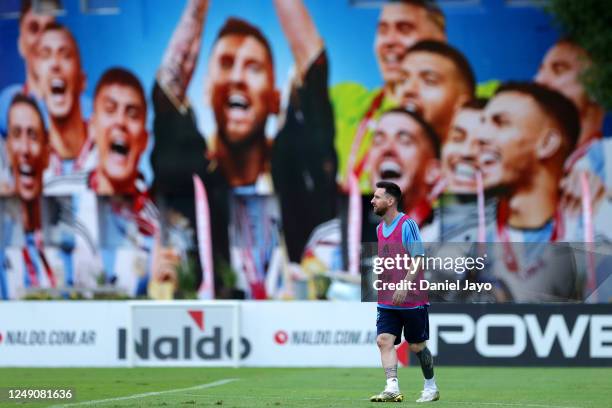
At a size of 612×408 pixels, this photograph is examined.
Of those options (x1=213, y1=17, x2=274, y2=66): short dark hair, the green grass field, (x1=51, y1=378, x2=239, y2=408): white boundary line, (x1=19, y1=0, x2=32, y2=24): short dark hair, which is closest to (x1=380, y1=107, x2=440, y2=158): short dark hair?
(x1=213, y1=17, x2=274, y2=66): short dark hair

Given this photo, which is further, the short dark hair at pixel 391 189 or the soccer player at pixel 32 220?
the soccer player at pixel 32 220

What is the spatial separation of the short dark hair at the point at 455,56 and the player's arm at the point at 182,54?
19.3 ft

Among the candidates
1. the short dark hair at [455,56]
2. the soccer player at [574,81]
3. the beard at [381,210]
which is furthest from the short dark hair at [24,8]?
the beard at [381,210]

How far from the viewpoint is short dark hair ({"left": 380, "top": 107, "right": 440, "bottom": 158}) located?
3697 cm

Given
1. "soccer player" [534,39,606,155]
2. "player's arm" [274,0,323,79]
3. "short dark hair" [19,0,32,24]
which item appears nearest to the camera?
"soccer player" [534,39,606,155]

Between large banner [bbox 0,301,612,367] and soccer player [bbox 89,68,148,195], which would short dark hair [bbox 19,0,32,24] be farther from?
large banner [bbox 0,301,612,367]

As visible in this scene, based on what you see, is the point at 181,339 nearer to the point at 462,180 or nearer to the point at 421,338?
the point at 421,338

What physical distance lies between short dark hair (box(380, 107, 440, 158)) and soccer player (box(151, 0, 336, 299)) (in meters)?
1.90

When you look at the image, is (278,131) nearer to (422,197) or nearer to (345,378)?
(422,197)

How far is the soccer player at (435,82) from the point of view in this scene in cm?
3650

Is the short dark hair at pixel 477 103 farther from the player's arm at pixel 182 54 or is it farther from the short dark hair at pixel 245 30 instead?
the player's arm at pixel 182 54

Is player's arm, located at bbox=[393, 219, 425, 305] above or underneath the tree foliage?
underneath

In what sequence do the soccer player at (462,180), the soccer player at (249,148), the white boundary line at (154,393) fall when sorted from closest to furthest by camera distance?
the white boundary line at (154,393) < the soccer player at (462,180) < the soccer player at (249,148)

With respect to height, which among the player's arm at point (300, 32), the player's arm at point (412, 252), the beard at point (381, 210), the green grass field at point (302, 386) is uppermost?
the player's arm at point (300, 32)
